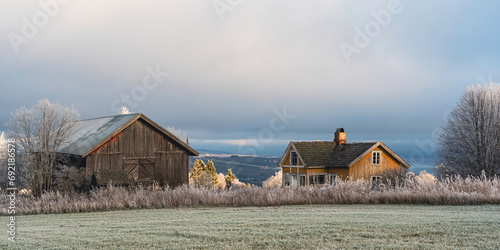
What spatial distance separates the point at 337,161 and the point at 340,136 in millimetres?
4136

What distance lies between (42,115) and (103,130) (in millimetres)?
3945

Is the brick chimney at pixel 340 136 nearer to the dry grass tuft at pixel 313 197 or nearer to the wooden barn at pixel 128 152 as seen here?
the wooden barn at pixel 128 152

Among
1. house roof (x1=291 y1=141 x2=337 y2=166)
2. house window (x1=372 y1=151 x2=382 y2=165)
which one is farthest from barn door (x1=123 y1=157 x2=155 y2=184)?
house window (x1=372 y1=151 x2=382 y2=165)

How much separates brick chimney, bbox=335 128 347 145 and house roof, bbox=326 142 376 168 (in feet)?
3.38

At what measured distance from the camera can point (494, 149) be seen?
4131 cm

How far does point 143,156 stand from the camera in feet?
104

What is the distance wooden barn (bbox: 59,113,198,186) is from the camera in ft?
95.9

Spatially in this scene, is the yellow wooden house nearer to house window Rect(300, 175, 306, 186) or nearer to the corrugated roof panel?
house window Rect(300, 175, 306, 186)

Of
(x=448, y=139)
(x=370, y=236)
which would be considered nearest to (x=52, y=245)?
(x=370, y=236)

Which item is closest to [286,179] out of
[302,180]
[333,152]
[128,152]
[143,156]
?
[302,180]

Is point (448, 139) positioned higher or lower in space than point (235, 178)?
higher

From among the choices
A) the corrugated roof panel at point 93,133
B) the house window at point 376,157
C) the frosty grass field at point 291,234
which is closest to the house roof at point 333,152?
the house window at point 376,157

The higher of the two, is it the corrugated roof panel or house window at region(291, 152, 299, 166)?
the corrugated roof panel

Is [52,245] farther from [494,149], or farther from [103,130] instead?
[494,149]
